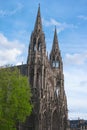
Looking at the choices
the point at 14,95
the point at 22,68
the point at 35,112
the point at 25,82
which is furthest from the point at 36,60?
the point at 14,95

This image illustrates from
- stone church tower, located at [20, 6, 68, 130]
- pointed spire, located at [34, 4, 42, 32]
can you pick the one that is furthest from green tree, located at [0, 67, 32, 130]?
pointed spire, located at [34, 4, 42, 32]

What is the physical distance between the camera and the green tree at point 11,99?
50.4 m

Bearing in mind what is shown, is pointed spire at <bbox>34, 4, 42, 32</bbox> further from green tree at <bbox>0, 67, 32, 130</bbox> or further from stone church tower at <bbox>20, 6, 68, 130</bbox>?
green tree at <bbox>0, 67, 32, 130</bbox>

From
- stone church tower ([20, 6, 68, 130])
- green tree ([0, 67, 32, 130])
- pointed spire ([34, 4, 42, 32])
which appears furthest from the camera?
pointed spire ([34, 4, 42, 32])

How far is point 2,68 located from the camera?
53.0m

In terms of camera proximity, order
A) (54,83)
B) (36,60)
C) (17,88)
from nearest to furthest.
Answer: (17,88)
(36,60)
(54,83)

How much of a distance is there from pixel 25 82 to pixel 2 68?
194 inches

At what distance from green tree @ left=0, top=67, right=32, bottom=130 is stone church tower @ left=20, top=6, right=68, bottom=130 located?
17510mm

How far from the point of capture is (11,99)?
168 feet

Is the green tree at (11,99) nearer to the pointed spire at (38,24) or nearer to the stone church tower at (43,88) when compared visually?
the stone church tower at (43,88)

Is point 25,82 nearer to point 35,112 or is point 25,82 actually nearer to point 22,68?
point 35,112

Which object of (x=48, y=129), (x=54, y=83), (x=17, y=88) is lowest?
(x=48, y=129)

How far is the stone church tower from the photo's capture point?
71.8 metres

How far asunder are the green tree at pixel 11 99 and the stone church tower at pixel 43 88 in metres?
17.5
